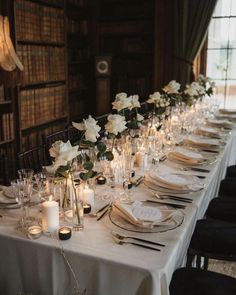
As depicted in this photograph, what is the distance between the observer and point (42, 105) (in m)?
4.36

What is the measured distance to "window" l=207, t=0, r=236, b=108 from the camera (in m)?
5.09

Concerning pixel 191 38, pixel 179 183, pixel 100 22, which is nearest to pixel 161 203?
pixel 179 183

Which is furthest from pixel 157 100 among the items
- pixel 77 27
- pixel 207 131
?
pixel 77 27

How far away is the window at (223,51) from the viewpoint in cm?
509

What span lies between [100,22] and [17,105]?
222 centimetres

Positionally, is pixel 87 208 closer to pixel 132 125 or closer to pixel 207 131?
pixel 132 125

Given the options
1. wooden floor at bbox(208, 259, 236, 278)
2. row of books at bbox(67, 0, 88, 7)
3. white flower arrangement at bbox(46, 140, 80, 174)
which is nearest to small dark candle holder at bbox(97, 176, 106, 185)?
white flower arrangement at bbox(46, 140, 80, 174)

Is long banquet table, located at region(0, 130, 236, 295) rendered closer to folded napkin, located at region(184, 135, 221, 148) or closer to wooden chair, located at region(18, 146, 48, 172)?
wooden chair, located at region(18, 146, 48, 172)

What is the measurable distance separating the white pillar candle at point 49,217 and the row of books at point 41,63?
2.64m

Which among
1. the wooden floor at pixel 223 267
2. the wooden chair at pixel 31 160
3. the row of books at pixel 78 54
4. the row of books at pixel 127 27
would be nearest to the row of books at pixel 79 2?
the row of books at pixel 127 27

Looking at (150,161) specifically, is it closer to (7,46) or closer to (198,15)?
(7,46)

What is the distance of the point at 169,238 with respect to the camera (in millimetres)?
1365

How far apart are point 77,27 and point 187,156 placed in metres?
3.48

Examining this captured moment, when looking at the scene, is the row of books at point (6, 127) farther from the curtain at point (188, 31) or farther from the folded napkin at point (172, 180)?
the curtain at point (188, 31)
